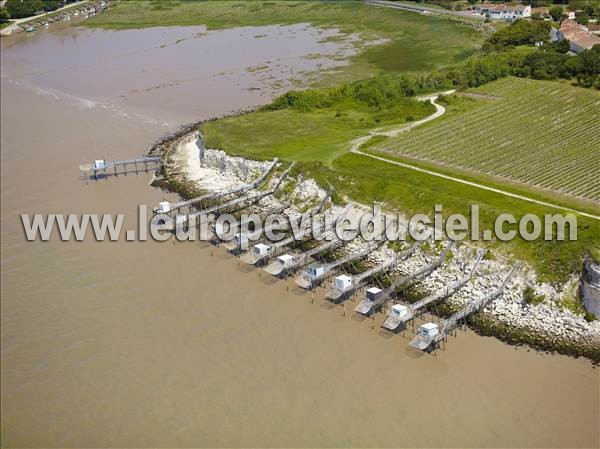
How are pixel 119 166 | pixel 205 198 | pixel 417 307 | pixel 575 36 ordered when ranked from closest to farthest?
pixel 417 307 → pixel 205 198 → pixel 119 166 → pixel 575 36

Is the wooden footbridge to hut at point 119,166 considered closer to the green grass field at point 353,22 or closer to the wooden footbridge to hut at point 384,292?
the wooden footbridge to hut at point 384,292

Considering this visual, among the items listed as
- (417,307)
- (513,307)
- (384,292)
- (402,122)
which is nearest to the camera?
(417,307)

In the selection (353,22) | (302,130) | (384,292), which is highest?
(353,22)

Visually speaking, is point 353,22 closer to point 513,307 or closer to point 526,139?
point 526,139

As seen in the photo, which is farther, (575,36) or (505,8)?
(505,8)

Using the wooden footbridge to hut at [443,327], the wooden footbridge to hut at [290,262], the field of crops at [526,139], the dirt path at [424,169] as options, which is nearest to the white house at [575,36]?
the field of crops at [526,139]

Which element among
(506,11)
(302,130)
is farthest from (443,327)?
(506,11)

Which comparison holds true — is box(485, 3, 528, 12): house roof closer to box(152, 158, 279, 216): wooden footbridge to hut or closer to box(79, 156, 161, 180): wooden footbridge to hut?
box(152, 158, 279, 216): wooden footbridge to hut
